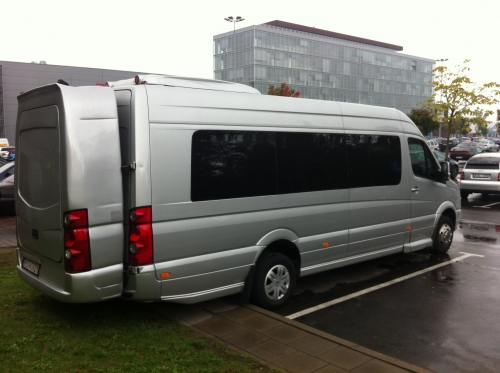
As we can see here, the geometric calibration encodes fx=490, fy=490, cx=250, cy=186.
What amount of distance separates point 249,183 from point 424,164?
4001 millimetres

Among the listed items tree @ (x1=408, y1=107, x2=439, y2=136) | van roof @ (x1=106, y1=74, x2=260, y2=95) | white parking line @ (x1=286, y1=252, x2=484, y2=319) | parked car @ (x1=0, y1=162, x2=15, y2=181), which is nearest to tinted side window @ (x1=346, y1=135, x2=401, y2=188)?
white parking line @ (x1=286, y1=252, x2=484, y2=319)

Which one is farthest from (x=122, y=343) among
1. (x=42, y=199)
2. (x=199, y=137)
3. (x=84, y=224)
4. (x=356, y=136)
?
(x=356, y=136)

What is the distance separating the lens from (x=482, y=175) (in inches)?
643

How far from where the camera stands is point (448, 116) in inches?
974

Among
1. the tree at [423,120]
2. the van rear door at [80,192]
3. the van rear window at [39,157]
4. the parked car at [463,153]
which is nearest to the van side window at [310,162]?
the van rear door at [80,192]

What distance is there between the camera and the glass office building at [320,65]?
76.2m

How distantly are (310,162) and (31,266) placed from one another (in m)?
3.46

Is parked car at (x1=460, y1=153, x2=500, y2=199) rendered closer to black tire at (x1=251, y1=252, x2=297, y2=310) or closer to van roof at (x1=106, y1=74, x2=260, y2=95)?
black tire at (x1=251, y1=252, x2=297, y2=310)

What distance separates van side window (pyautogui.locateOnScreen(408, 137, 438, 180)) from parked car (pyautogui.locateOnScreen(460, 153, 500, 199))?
8946mm

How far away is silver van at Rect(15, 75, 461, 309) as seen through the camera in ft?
14.8

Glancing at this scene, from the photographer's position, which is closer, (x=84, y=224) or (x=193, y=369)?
(x=193, y=369)

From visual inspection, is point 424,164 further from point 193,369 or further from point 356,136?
point 193,369

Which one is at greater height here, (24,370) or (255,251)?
(255,251)

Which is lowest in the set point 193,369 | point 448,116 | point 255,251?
point 193,369
